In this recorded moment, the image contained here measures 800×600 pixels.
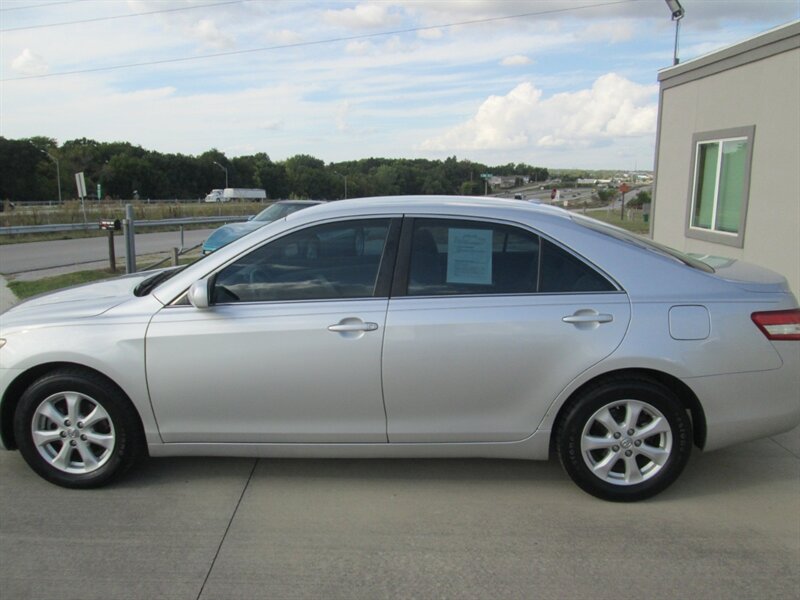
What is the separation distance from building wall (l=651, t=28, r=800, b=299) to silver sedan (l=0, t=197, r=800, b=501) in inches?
226

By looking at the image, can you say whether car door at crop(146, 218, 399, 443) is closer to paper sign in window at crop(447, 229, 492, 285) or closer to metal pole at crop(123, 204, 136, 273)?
paper sign in window at crop(447, 229, 492, 285)

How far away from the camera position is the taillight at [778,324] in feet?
12.0

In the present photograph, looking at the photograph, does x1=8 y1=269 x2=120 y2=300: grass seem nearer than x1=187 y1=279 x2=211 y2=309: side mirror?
No

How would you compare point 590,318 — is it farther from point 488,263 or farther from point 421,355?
point 421,355

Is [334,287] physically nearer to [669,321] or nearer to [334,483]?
[334,483]

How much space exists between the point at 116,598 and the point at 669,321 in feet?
9.89

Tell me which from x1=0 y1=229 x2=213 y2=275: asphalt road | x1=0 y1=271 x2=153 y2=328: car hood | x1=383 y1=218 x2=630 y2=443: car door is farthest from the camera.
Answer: x1=0 y1=229 x2=213 y2=275: asphalt road

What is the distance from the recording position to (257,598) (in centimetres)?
293

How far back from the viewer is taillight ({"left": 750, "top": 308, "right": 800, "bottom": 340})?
367 cm

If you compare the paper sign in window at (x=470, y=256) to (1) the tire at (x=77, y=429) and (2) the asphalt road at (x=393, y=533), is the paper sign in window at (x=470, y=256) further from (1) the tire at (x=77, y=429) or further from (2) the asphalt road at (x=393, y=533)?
(1) the tire at (x=77, y=429)

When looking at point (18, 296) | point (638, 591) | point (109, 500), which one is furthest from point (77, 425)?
point (18, 296)

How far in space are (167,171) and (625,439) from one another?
338 feet

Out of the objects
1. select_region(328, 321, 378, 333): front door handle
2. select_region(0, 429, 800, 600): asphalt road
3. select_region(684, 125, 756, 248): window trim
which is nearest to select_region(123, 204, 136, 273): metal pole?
select_region(0, 429, 800, 600): asphalt road

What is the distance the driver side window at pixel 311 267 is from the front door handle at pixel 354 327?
7.7 inches
